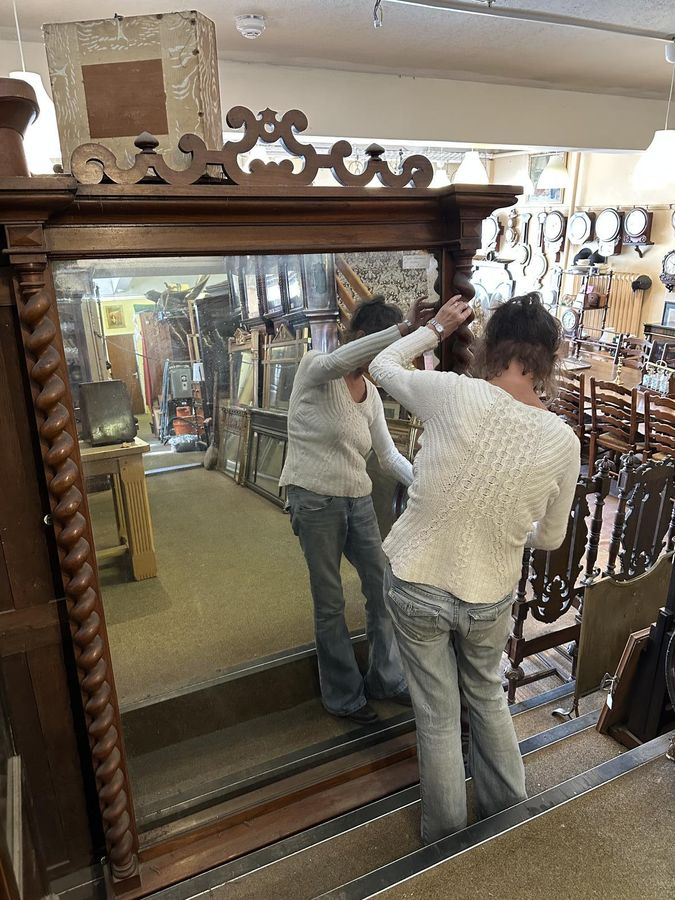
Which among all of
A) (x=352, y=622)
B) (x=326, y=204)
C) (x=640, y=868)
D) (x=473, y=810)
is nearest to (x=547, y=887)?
(x=640, y=868)

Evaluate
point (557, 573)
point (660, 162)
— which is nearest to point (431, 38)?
point (660, 162)

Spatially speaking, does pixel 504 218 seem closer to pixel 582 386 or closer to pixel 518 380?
pixel 582 386

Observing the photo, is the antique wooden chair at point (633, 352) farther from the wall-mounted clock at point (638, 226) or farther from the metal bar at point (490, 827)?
the metal bar at point (490, 827)

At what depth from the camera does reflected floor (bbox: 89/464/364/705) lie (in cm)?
135

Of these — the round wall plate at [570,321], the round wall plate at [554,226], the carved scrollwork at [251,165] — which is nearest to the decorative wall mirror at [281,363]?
the carved scrollwork at [251,165]

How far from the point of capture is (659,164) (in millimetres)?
2975

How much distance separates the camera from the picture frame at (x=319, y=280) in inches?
54.2

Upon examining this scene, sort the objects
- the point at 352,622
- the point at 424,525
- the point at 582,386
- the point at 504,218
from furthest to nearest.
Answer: the point at 504,218
the point at 582,386
the point at 352,622
the point at 424,525

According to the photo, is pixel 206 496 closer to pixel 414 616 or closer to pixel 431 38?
Result: pixel 414 616

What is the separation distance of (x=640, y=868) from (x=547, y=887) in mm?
201

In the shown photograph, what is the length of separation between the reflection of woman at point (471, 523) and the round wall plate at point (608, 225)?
5680 millimetres

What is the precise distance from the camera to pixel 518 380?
1.28m

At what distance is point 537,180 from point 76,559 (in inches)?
304

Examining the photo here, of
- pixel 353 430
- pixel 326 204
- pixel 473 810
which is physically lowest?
pixel 473 810
